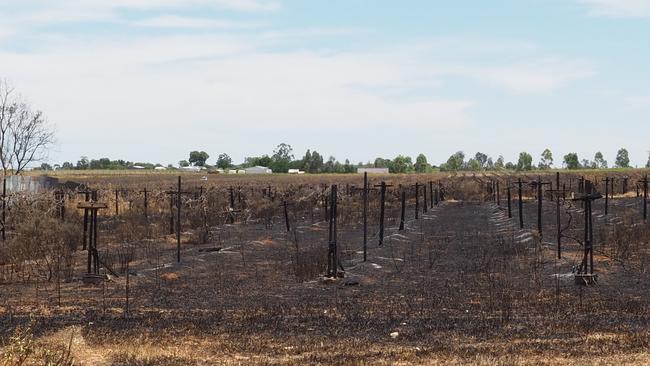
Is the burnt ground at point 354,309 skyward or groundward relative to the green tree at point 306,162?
groundward

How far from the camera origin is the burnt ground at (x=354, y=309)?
9891mm

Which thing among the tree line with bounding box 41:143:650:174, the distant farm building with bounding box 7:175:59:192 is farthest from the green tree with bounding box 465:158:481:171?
the distant farm building with bounding box 7:175:59:192

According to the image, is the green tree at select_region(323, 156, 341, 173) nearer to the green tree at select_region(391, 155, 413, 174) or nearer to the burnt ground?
the green tree at select_region(391, 155, 413, 174)

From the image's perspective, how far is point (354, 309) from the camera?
44.2 feet

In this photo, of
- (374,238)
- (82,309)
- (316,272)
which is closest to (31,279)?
(82,309)

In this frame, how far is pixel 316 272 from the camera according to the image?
18.6m

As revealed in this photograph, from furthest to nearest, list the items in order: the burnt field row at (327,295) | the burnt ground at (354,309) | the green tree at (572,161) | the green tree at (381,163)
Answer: the green tree at (381,163), the green tree at (572,161), the burnt field row at (327,295), the burnt ground at (354,309)

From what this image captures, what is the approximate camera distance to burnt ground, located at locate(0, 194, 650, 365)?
989 centimetres

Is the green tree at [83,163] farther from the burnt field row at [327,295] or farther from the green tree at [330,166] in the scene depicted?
the burnt field row at [327,295]

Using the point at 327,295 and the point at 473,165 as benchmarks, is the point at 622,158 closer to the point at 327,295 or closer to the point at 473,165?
the point at 473,165

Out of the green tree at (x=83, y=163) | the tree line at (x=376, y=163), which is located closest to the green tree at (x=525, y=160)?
the tree line at (x=376, y=163)

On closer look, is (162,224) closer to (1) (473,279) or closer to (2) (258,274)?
(2) (258,274)

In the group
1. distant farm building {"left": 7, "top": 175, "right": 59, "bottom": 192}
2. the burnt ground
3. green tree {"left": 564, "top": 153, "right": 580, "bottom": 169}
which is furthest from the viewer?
green tree {"left": 564, "top": 153, "right": 580, "bottom": 169}

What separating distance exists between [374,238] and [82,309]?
15.7 meters
